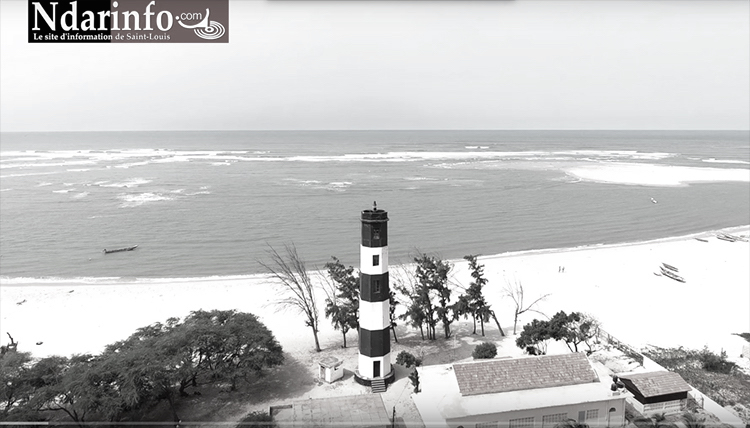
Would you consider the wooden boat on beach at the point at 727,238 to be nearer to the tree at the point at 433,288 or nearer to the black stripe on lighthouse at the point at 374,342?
the tree at the point at 433,288

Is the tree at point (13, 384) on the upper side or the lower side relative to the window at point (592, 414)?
upper

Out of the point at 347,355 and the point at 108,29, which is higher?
the point at 108,29

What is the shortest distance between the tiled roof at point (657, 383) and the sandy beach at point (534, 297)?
5.93 meters

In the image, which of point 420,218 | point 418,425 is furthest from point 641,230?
point 418,425

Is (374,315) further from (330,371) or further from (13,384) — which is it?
(13,384)

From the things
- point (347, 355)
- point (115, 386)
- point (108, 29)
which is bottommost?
point (347, 355)

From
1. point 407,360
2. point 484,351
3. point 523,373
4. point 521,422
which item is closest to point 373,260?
point 407,360

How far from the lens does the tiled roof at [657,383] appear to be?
16625 mm

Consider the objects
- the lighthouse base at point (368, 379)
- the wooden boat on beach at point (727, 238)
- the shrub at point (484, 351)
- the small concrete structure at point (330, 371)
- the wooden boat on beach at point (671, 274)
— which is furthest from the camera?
the wooden boat on beach at point (727, 238)

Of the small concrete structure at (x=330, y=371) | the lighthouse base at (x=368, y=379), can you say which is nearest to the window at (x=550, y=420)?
the lighthouse base at (x=368, y=379)

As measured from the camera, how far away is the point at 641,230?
47781 millimetres

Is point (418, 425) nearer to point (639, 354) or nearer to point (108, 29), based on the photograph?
point (639, 354)

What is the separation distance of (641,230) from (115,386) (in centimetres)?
4704

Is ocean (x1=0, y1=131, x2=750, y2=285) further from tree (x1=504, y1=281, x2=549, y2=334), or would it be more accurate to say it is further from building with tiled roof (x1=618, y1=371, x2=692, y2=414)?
building with tiled roof (x1=618, y1=371, x2=692, y2=414)
